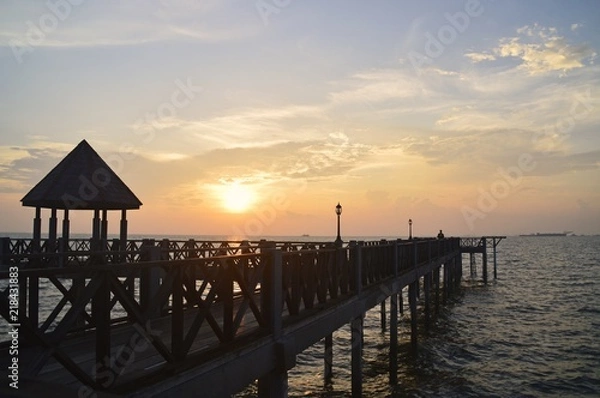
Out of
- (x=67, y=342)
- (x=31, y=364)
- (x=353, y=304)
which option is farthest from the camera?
(x=353, y=304)

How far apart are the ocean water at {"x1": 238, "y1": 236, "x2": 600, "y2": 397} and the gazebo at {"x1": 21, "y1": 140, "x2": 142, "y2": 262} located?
38.8ft

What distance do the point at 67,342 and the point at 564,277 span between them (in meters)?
62.6

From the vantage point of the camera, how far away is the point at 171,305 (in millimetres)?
8328

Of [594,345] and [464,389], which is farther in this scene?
[594,345]

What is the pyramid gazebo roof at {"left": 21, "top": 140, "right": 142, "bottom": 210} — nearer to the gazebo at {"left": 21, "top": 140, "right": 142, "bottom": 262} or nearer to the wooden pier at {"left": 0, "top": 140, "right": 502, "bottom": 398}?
the gazebo at {"left": 21, "top": 140, "right": 142, "bottom": 262}

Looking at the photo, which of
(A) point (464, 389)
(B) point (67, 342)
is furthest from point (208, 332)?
(A) point (464, 389)

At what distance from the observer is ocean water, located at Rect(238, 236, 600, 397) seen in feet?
53.6

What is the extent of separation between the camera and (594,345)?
22.8m

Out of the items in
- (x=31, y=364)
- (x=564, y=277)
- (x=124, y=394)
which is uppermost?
(x=31, y=364)

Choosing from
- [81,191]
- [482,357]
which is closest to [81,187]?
[81,191]

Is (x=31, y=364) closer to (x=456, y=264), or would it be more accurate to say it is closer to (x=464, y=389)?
(x=464, y=389)

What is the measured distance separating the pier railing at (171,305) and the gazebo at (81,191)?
41.2ft

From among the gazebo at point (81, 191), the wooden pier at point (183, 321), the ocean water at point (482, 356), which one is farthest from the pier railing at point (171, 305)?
the gazebo at point (81, 191)

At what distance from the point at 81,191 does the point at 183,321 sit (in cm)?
1829
